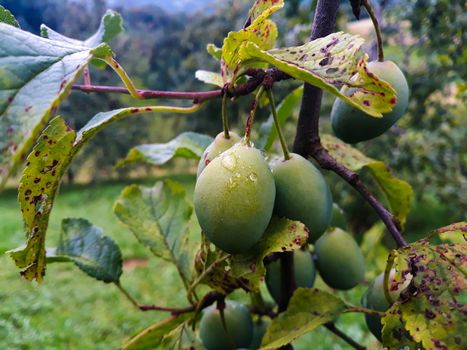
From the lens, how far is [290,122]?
15.9 feet

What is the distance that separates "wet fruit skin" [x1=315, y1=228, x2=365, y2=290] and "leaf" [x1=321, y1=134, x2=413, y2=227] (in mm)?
110

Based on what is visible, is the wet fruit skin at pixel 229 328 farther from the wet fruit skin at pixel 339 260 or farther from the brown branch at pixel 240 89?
the brown branch at pixel 240 89

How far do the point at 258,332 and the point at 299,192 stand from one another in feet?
1.44

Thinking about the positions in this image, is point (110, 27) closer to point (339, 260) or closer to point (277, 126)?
point (277, 126)

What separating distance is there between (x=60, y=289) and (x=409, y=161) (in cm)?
262

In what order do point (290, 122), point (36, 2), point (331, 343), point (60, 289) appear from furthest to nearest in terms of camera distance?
point (36, 2) < point (290, 122) < point (60, 289) < point (331, 343)

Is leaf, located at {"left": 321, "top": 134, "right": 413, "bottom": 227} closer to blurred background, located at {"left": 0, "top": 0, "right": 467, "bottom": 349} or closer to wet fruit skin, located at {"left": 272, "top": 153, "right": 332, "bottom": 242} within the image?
wet fruit skin, located at {"left": 272, "top": 153, "right": 332, "bottom": 242}

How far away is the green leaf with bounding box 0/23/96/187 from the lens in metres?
0.34

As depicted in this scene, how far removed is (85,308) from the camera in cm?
295

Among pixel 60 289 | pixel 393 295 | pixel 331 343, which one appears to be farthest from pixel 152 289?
pixel 393 295

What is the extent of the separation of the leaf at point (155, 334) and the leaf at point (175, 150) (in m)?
0.28

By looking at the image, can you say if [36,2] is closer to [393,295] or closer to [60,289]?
[60,289]

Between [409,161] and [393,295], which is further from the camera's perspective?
[409,161]

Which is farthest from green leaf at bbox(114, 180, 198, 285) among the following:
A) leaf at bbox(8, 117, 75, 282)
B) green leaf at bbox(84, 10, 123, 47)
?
leaf at bbox(8, 117, 75, 282)
